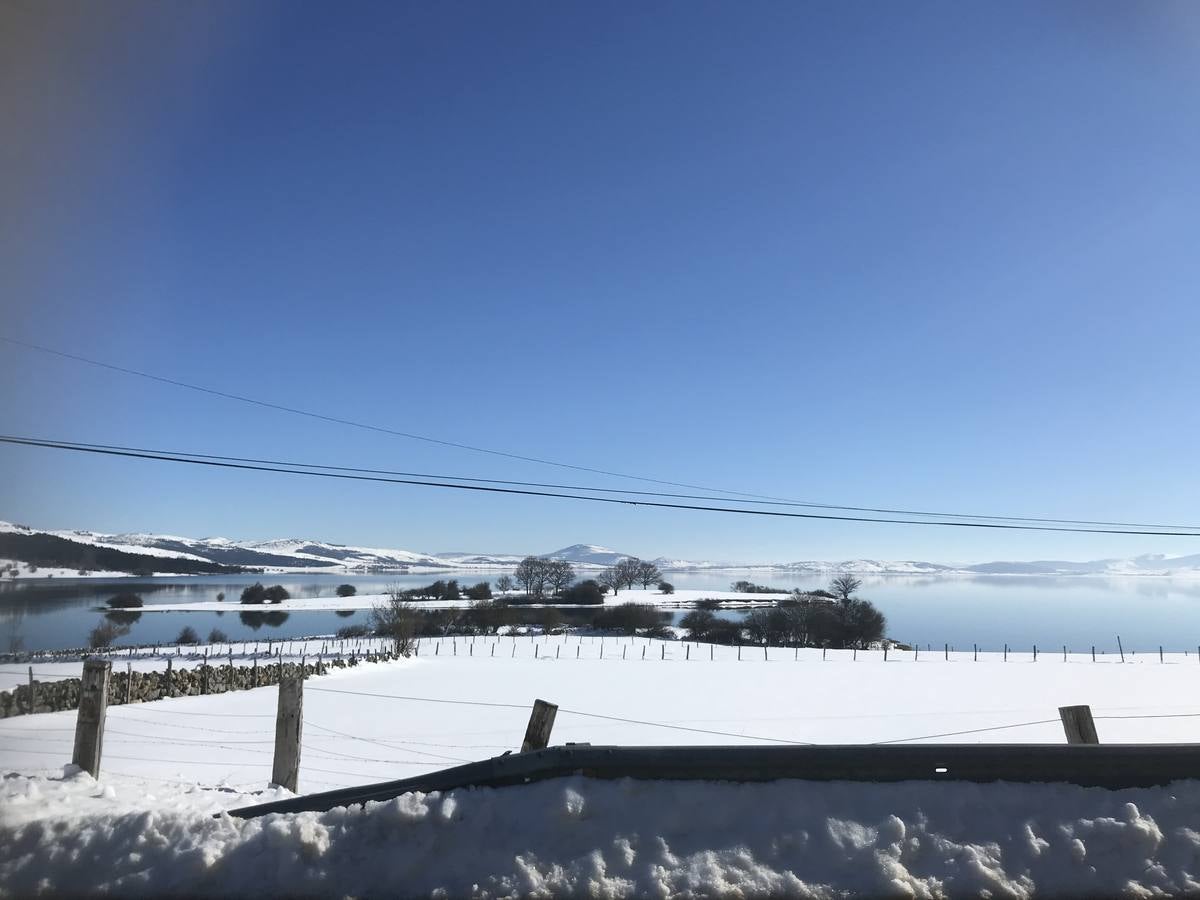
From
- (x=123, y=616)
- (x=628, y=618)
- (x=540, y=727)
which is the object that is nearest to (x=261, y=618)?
(x=123, y=616)

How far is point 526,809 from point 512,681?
29468mm

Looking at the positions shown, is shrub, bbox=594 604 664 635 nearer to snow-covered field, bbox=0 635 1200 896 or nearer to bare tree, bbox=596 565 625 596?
bare tree, bbox=596 565 625 596

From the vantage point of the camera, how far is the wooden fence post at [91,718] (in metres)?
6.32

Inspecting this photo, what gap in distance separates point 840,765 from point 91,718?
241 inches

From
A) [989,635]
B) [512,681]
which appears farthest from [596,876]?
[989,635]

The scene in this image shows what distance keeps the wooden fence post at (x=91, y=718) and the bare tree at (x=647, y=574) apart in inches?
6342

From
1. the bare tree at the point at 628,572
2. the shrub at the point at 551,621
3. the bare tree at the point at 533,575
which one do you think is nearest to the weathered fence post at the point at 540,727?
the shrub at the point at 551,621

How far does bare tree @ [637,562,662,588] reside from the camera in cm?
16525

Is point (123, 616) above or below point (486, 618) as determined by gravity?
below

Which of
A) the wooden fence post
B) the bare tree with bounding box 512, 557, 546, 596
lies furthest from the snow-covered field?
the bare tree with bounding box 512, 557, 546, 596

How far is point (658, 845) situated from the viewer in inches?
154

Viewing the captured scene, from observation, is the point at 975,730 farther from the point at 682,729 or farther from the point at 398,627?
the point at 398,627

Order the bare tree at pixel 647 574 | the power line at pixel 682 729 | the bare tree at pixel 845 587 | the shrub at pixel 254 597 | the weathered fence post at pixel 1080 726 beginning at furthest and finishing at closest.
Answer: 1. the bare tree at pixel 647 574
2. the shrub at pixel 254 597
3. the bare tree at pixel 845 587
4. the power line at pixel 682 729
5. the weathered fence post at pixel 1080 726

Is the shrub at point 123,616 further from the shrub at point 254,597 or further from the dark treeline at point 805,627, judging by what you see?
the dark treeline at point 805,627
